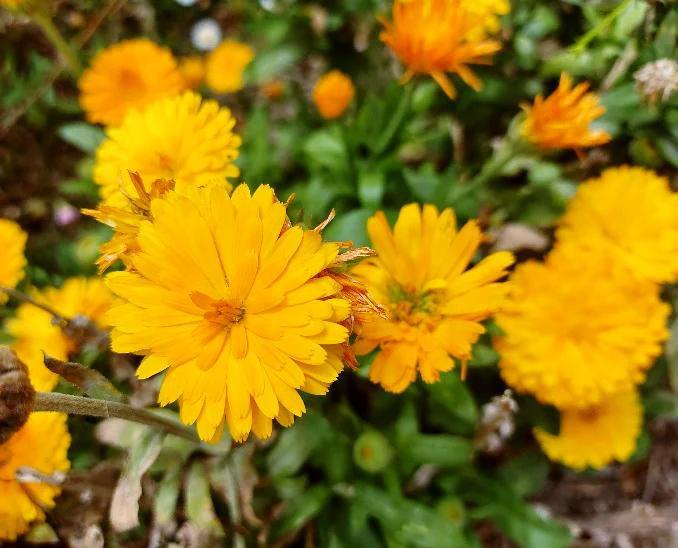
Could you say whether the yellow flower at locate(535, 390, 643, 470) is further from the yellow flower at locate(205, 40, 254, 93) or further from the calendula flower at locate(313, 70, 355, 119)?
the yellow flower at locate(205, 40, 254, 93)

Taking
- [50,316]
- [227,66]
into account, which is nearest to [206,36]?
[227,66]

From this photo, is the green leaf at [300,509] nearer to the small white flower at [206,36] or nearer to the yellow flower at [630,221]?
the yellow flower at [630,221]

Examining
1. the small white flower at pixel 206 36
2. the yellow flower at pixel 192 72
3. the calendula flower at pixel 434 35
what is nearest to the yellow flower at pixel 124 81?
the yellow flower at pixel 192 72

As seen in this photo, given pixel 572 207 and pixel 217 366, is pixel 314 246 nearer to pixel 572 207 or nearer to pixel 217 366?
pixel 217 366

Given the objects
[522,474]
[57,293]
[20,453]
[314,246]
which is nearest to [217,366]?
[314,246]

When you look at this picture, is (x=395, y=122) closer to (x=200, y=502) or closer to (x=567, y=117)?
(x=567, y=117)
